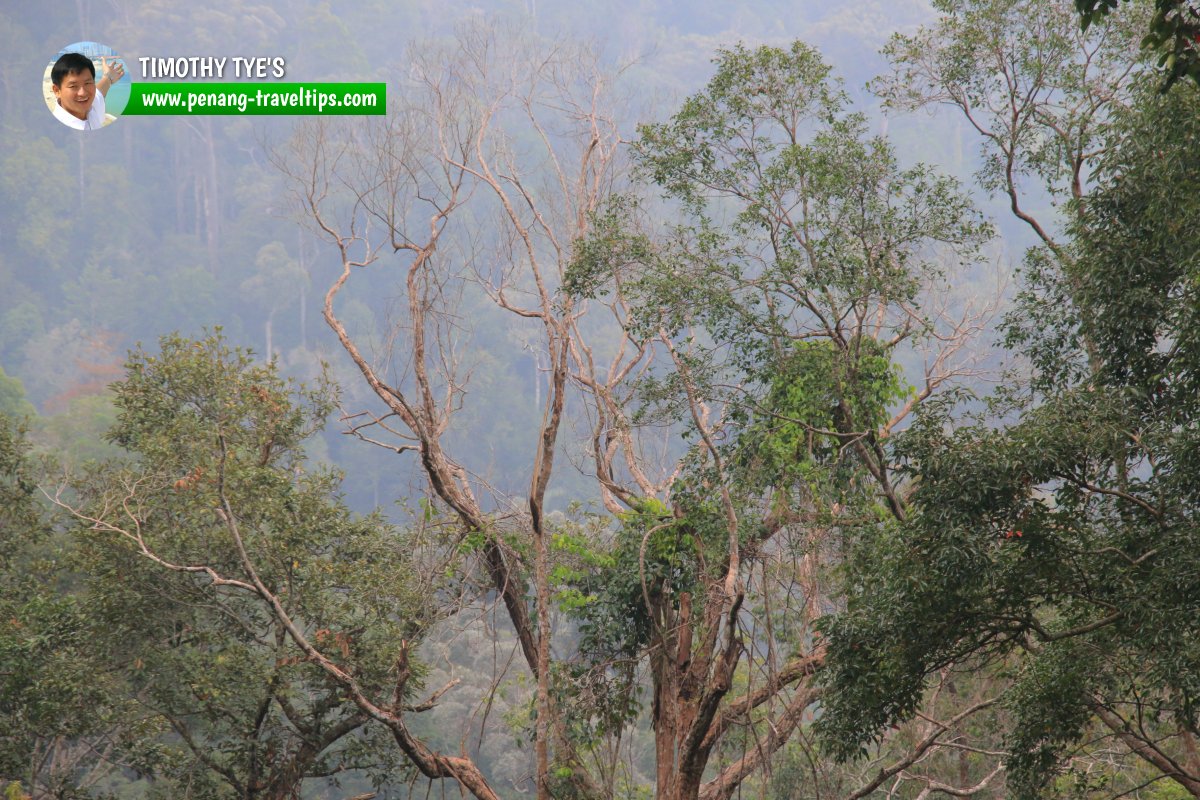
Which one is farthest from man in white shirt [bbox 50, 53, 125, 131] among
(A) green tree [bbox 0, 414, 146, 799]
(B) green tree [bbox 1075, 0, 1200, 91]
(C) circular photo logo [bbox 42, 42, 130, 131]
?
(B) green tree [bbox 1075, 0, 1200, 91]

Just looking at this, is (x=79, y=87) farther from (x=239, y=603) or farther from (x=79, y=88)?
(x=239, y=603)

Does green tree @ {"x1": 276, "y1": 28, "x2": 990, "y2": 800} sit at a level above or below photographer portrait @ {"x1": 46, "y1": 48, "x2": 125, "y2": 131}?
below

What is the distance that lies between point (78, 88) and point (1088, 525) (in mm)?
12961

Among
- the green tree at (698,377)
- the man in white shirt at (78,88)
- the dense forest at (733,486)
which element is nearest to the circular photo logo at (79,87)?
the man in white shirt at (78,88)

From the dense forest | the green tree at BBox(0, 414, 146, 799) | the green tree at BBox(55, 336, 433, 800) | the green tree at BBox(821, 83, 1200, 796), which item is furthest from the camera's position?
the green tree at BBox(55, 336, 433, 800)

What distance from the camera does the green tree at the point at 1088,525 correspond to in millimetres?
5691

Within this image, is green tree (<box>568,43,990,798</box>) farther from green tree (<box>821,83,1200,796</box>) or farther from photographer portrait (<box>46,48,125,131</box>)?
photographer portrait (<box>46,48,125,131</box>)

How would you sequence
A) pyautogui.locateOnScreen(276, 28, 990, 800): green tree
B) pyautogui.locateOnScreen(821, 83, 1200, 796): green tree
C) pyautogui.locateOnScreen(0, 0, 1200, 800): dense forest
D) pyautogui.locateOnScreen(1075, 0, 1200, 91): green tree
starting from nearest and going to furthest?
pyautogui.locateOnScreen(1075, 0, 1200, 91): green tree
pyautogui.locateOnScreen(821, 83, 1200, 796): green tree
pyautogui.locateOnScreen(0, 0, 1200, 800): dense forest
pyautogui.locateOnScreen(276, 28, 990, 800): green tree

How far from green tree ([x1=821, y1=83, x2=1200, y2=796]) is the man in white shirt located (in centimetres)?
990

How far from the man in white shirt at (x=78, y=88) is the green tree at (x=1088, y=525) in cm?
990

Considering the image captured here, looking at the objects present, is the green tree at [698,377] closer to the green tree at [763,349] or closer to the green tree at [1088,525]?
the green tree at [763,349]

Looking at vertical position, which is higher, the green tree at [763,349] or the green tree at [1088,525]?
the green tree at [763,349]

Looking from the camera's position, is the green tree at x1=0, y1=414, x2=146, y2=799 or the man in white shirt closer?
the green tree at x1=0, y1=414, x2=146, y2=799

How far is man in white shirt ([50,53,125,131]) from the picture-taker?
1252cm
